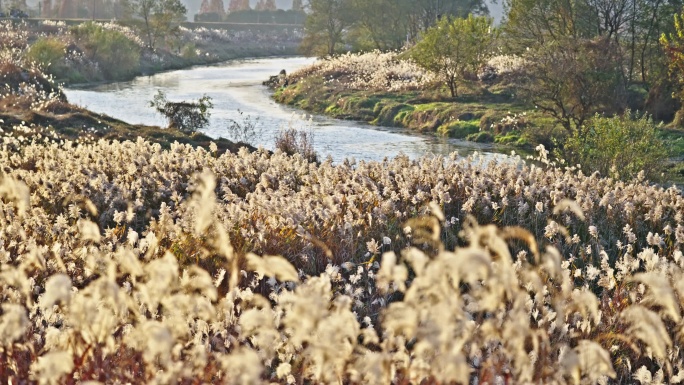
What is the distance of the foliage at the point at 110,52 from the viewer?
43625 millimetres

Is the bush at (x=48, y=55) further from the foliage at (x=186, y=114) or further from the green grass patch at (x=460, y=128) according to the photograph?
the green grass patch at (x=460, y=128)

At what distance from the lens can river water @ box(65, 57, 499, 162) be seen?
70.2 ft

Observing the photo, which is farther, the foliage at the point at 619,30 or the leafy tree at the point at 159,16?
the leafy tree at the point at 159,16

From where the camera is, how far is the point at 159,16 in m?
59.6

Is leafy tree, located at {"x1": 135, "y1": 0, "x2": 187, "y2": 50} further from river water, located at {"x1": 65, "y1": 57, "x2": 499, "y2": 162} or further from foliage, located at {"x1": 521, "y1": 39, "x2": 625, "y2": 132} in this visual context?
foliage, located at {"x1": 521, "y1": 39, "x2": 625, "y2": 132}

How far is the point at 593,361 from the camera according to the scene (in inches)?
104

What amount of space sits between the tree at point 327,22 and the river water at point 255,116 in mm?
9231

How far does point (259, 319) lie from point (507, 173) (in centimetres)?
757

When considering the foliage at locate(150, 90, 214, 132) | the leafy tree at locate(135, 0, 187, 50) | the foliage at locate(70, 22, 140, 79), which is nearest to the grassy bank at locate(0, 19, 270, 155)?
the foliage at locate(150, 90, 214, 132)

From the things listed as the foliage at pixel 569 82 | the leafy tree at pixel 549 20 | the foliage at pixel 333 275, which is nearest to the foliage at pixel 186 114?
the foliage at pixel 569 82

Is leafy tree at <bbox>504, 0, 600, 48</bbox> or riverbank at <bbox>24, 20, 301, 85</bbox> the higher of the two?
leafy tree at <bbox>504, 0, 600, 48</bbox>

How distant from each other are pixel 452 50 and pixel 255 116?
376 inches

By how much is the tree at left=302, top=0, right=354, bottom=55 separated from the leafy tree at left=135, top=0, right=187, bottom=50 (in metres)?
12.0

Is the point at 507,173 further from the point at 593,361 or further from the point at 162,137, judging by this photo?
the point at 162,137
